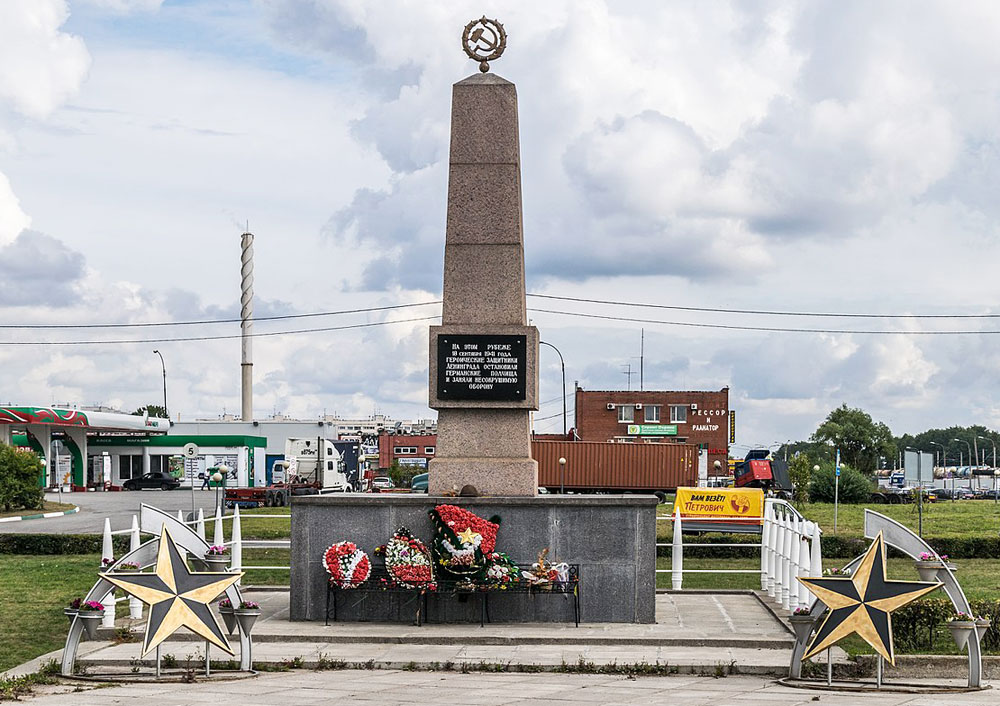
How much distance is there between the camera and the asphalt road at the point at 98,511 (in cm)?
3466

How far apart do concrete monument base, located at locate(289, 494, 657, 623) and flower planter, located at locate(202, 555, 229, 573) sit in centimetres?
194

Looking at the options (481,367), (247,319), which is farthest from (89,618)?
(247,319)

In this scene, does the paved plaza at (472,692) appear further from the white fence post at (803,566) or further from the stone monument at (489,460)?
the white fence post at (803,566)

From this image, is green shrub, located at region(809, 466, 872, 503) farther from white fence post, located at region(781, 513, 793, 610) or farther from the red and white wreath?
the red and white wreath

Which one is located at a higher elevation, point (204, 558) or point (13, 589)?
point (204, 558)

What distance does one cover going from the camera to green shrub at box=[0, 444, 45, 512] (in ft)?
136

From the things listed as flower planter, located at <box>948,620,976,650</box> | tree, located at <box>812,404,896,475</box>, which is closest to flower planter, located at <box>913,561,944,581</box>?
flower planter, located at <box>948,620,976,650</box>

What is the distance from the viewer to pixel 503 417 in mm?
15148

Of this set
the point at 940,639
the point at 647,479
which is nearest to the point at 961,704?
the point at 940,639

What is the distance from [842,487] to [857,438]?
50831 mm

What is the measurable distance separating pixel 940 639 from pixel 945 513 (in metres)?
35.0

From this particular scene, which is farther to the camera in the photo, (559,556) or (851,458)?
(851,458)

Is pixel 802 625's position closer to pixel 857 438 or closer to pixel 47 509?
pixel 47 509

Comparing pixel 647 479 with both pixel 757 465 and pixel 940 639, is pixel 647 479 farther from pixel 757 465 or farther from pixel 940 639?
pixel 940 639
